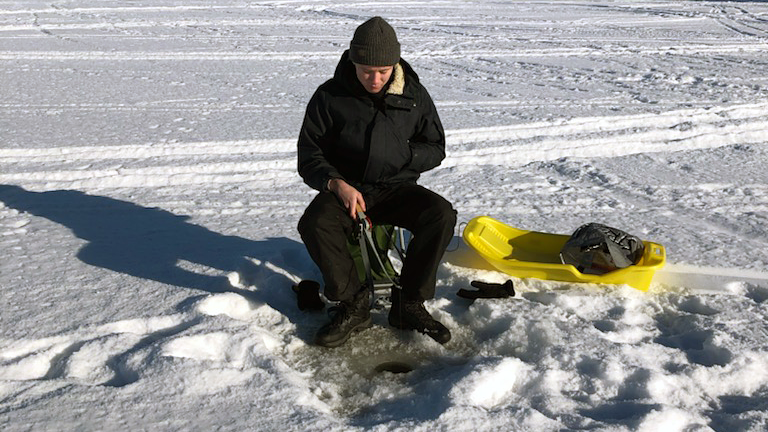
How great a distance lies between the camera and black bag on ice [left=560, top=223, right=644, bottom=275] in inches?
148

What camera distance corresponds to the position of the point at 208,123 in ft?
22.1

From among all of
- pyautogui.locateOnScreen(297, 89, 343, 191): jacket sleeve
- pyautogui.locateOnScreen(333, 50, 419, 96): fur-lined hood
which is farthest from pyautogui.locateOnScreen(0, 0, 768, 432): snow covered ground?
pyautogui.locateOnScreen(333, 50, 419, 96): fur-lined hood

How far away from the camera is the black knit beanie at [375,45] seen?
3.12m

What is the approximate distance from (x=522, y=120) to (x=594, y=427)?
14.8 feet

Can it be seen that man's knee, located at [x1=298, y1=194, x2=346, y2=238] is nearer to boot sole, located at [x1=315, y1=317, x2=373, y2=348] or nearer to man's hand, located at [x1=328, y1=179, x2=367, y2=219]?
man's hand, located at [x1=328, y1=179, x2=367, y2=219]

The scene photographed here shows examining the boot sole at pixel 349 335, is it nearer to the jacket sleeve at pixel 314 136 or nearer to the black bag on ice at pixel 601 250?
the jacket sleeve at pixel 314 136

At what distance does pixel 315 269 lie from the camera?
12.9ft

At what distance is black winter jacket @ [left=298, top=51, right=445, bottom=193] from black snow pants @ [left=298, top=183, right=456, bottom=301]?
14 cm

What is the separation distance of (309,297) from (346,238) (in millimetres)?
375

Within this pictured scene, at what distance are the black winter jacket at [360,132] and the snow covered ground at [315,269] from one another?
0.63m

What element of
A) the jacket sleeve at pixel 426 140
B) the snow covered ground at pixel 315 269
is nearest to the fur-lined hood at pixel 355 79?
the jacket sleeve at pixel 426 140

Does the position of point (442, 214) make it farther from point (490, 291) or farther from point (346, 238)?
point (490, 291)

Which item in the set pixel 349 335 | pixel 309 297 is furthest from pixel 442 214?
pixel 309 297

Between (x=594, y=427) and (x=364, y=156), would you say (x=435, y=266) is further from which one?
(x=594, y=427)
